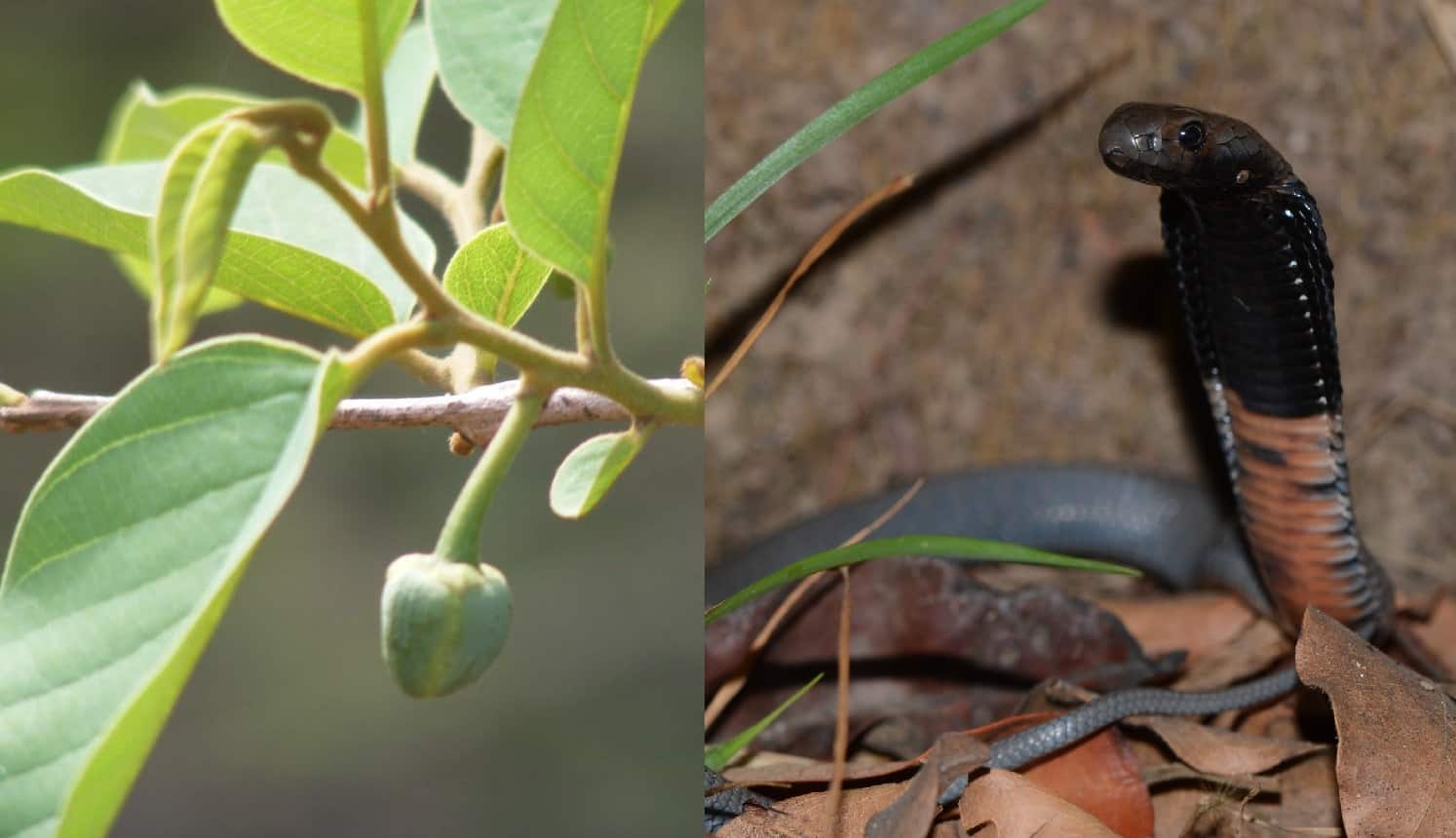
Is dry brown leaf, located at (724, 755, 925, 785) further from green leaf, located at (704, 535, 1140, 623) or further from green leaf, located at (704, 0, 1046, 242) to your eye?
green leaf, located at (704, 0, 1046, 242)

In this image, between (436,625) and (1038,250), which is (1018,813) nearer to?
(436,625)

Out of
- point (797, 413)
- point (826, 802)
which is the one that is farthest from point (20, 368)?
point (826, 802)

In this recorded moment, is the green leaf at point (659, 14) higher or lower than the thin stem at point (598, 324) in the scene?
higher

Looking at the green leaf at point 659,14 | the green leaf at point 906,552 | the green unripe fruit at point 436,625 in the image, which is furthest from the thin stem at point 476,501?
the green leaf at point 906,552

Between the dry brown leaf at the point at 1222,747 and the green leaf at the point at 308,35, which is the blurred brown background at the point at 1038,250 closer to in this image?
the dry brown leaf at the point at 1222,747

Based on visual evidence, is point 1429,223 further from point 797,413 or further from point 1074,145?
point 797,413

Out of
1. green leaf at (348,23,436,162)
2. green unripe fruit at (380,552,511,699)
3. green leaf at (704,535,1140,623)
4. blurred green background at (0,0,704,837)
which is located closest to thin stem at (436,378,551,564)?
green unripe fruit at (380,552,511,699)

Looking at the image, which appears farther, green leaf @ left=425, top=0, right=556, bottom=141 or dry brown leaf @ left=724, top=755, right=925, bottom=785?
dry brown leaf @ left=724, top=755, right=925, bottom=785
